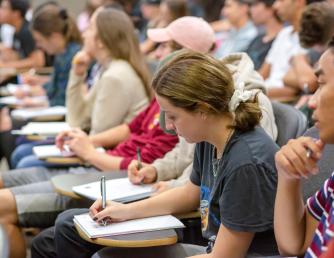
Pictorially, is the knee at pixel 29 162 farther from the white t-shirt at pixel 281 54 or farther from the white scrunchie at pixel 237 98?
the white scrunchie at pixel 237 98

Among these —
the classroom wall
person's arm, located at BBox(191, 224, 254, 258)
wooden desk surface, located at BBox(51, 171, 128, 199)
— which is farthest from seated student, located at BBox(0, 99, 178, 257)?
the classroom wall

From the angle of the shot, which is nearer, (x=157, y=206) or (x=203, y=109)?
(x=203, y=109)

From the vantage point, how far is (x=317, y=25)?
10.6ft

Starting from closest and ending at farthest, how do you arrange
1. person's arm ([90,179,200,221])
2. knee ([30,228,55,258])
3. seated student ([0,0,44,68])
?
1. person's arm ([90,179,200,221])
2. knee ([30,228,55,258])
3. seated student ([0,0,44,68])

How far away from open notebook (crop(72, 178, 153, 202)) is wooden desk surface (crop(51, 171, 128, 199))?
0.03 metres

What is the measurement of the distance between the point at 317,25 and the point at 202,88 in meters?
1.70

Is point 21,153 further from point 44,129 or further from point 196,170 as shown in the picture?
point 196,170

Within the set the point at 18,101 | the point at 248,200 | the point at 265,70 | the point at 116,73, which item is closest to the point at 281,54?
the point at 265,70

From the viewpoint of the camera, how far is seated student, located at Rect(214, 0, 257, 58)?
16.3 ft

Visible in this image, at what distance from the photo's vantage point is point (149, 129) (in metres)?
2.89

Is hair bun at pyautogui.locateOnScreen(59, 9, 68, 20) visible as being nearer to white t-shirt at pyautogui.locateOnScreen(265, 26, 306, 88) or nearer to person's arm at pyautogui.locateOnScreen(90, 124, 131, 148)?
white t-shirt at pyautogui.locateOnScreen(265, 26, 306, 88)

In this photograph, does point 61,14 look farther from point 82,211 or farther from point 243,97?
point 243,97

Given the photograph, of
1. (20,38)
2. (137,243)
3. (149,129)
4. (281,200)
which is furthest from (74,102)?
(20,38)

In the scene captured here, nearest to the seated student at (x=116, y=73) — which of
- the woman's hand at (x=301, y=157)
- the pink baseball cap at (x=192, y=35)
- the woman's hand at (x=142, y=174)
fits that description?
the pink baseball cap at (x=192, y=35)
